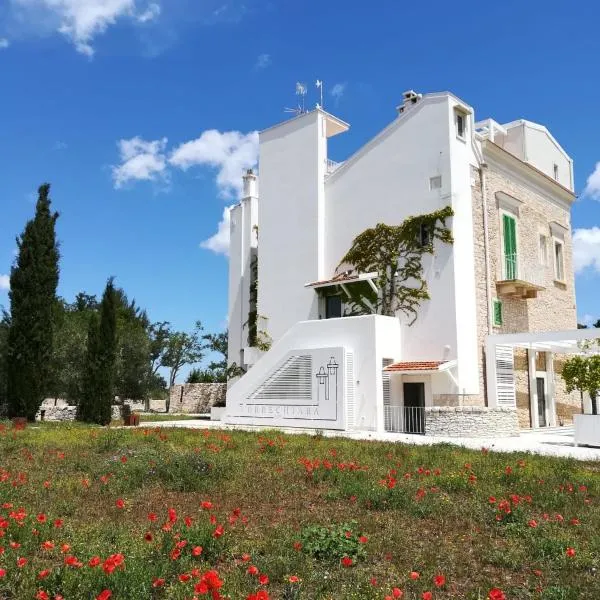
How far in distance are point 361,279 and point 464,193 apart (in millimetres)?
4865

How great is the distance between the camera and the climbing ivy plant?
21812 millimetres

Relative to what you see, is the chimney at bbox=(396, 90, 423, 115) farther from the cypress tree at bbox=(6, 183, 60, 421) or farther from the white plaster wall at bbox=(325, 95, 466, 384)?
the cypress tree at bbox=(6, 183, 60, 421)

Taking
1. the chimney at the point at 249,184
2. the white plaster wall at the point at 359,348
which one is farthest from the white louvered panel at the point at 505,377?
the chimney at the point at 249,184

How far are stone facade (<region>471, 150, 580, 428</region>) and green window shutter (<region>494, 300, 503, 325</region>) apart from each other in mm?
221

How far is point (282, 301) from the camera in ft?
86.9

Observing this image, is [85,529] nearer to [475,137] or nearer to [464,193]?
[464,193]

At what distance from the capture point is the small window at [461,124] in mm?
22234

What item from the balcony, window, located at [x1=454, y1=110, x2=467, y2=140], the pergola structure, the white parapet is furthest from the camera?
the balcony

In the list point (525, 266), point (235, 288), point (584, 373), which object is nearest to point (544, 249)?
point (525, 266)

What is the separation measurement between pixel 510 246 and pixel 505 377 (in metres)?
5.42

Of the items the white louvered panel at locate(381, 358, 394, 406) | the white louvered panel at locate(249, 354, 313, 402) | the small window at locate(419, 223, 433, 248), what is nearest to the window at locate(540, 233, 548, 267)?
the small window at locate(419, 223, 433, 248)

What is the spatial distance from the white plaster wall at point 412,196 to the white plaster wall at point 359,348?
1260 mm

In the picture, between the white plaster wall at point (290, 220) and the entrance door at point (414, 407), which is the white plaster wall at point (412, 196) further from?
the entrance door at point (414, 407)

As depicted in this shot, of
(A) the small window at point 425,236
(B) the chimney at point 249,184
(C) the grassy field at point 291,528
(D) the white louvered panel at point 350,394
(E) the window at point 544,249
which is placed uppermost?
(B) the chimney at point 249,184
